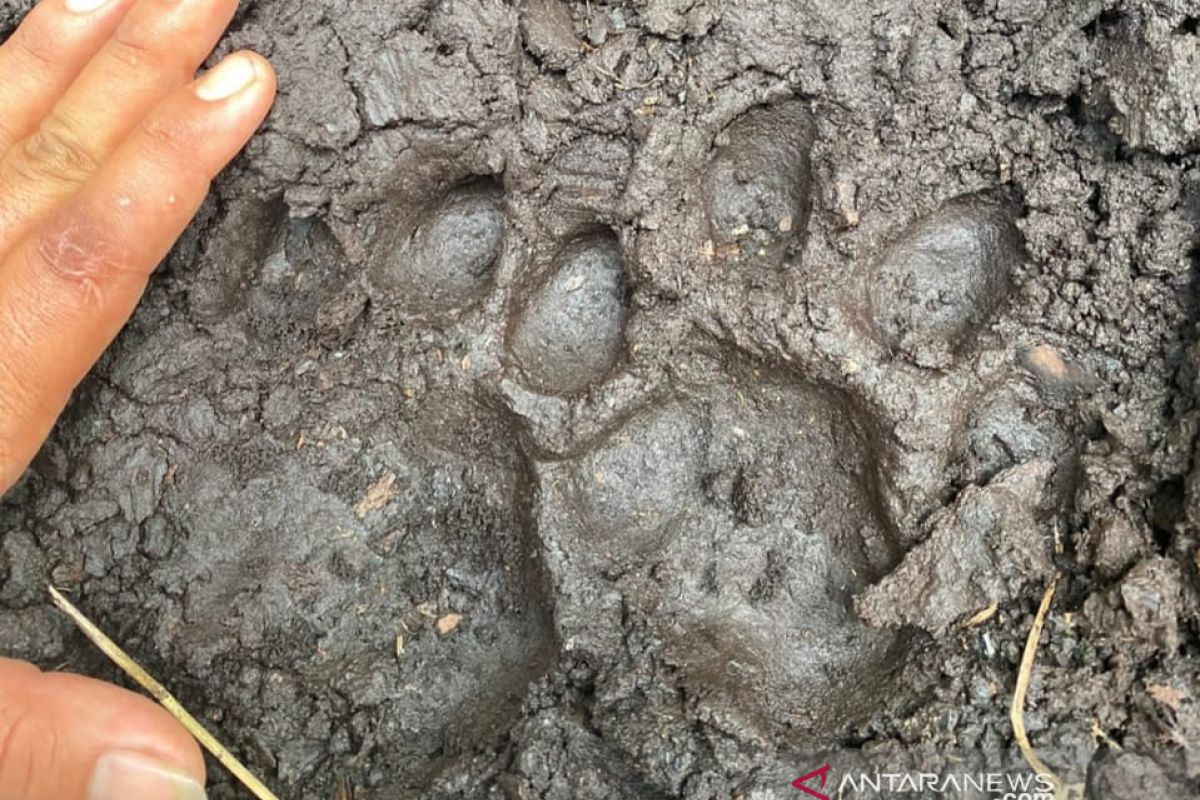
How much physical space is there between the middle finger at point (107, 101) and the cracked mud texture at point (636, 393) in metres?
0.08

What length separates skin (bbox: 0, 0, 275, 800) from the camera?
161 centimetres

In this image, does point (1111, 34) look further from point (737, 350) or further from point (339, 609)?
point (339, 609)

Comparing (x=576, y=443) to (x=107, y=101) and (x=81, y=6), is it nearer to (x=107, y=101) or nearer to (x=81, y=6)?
(x=107, y=101)

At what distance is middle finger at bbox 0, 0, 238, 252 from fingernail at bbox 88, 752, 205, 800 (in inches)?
37.6

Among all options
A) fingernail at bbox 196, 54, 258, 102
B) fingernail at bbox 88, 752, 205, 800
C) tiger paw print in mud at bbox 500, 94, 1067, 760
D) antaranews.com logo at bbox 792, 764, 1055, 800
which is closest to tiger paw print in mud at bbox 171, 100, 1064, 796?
tiger paw print in mud at bbox 500, 94, 1067, 760

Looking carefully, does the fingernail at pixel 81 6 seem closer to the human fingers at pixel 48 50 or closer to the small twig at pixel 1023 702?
the human fingers at pixel 48 50

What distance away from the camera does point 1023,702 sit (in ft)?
5.05

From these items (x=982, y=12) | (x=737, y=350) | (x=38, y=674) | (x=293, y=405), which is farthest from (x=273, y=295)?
(x=982, y=12)

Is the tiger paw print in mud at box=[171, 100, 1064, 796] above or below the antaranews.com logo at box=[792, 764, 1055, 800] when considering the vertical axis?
above

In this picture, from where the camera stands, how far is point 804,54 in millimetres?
1720

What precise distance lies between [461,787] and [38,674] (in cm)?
68

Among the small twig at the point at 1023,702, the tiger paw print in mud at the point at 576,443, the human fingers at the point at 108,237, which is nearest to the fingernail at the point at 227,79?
the human fingers at the point at 108,237

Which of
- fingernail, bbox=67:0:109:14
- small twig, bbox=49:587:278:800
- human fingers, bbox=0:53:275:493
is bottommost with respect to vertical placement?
small twig, bbox=49:587:278:800

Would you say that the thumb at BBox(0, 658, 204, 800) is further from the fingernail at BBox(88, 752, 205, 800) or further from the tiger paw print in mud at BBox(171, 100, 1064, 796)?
the tiger paw print in mud at BBox(171, 100, 1064, 796)
